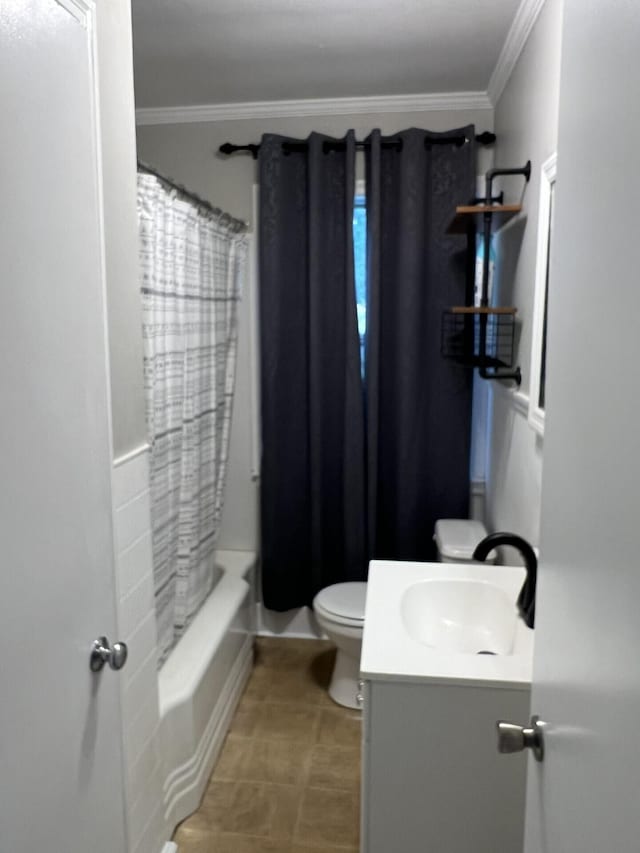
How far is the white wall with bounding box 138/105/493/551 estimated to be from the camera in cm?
291

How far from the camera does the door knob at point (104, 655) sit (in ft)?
4.01

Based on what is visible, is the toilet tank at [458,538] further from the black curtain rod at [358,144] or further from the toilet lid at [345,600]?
the black curtain rod at [358,144]

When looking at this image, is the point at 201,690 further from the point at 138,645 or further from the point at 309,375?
the point at 309,375

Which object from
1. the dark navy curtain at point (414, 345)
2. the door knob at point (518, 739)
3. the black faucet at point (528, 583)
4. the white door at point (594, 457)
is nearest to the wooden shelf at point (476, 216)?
the dark navy curtain at point (414, 345)

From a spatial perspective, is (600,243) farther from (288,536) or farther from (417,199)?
(288,536)

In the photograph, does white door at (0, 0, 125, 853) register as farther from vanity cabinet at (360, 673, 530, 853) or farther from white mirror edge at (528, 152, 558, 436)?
white mirror edge at (528, 152, 558, 436)

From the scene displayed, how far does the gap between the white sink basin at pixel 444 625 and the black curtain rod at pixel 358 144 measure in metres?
1.82

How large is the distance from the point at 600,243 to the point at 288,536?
2.54 metres

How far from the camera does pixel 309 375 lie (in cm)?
298

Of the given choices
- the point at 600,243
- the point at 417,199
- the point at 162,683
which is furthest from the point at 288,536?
the point at 600,243

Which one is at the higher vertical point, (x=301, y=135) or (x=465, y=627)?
(x=301, y=135)

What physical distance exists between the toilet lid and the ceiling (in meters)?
2.03

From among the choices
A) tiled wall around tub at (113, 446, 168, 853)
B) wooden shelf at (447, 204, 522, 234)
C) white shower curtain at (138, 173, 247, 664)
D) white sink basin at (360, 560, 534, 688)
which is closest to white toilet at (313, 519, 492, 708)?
white shower curtain at (138, 173, 247, 664)

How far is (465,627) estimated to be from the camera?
5.90ft
